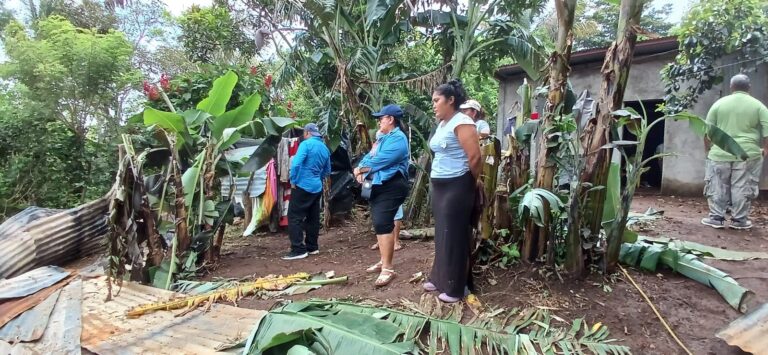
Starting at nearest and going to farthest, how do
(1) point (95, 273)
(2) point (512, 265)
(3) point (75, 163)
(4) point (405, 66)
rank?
(2) point (512, 265) < (1) point (95, 273) < (3) point (75, 163) < (4) point (405, 66)

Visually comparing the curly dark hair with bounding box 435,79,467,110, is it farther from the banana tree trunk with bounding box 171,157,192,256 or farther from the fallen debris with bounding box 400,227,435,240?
the banana tree trunk with bounding box 171,157,192,256

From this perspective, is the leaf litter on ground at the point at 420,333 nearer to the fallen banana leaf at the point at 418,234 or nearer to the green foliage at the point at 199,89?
the fallen banana leaf at the point at 418,234

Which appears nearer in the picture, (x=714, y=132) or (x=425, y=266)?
(x=714, y=132)

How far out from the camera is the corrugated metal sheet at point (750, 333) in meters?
Answer: 2.57

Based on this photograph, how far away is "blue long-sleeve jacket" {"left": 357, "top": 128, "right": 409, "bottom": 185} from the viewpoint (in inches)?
158

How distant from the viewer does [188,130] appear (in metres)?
5.07

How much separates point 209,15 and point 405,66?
14.7ft

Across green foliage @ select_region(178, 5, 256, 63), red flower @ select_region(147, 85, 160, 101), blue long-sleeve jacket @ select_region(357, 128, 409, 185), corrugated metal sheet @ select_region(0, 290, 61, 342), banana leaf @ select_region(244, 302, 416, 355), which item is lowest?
corrugated metal sheet @ select_region(0, 290, 61, 342)

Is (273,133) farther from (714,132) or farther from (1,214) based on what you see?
(1,214)

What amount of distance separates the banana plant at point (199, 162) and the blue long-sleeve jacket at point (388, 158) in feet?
5.34

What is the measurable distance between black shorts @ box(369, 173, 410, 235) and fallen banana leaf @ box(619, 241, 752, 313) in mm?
1781

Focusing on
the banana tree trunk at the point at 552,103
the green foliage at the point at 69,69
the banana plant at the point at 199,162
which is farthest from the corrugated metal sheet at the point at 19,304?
the green foliage at the point at 69,69

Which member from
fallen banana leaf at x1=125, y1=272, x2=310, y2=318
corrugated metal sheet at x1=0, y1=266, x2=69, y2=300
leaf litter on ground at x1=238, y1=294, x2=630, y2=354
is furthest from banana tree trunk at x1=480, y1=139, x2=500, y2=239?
corrugated metal sheet at x1=0, y1=266, x2=69, y2=300

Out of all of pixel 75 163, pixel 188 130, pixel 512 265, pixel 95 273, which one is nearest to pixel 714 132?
pixel 512 265
